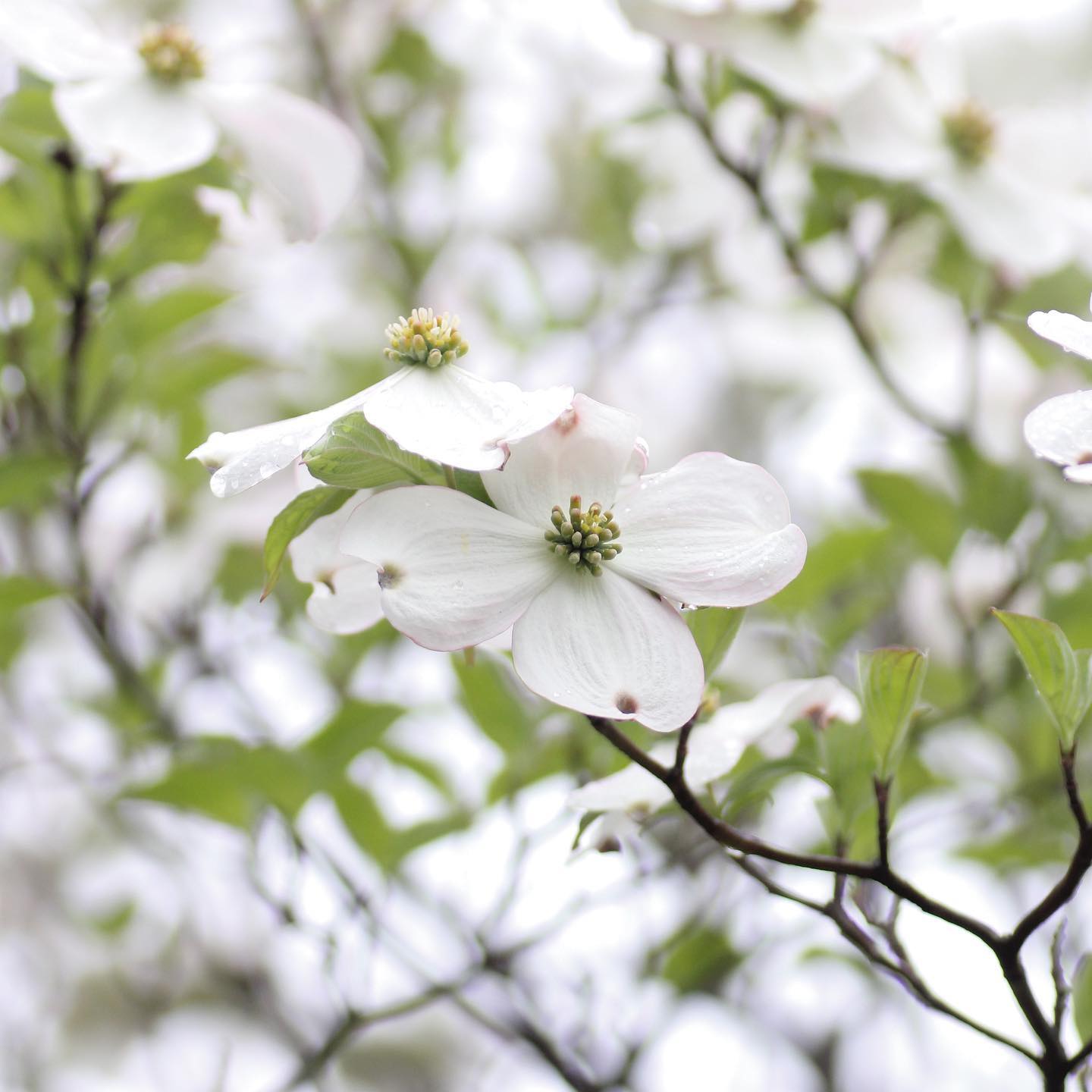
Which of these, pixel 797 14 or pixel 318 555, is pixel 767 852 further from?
pixel 797 14

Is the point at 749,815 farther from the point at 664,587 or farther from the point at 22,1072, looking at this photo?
the point at 22,1072

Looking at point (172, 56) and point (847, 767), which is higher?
point (172, 56)

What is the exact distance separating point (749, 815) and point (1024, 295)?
0.57m

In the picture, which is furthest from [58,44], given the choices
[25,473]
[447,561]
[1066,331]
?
[1066,331]

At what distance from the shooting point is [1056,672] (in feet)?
1.71

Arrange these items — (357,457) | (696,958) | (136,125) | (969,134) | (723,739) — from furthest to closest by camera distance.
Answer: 1. (969,134)
2. (696,958)
3. (136,125)
4. (723,739)
5. (357,457)

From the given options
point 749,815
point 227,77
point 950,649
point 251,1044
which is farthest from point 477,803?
point 251,1044

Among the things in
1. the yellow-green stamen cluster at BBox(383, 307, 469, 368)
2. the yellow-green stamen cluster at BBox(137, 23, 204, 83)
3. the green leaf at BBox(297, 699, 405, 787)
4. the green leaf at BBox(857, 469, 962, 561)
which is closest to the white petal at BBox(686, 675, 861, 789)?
the yellow-green stamen cluster at BBox(383, 307, 469, 368)

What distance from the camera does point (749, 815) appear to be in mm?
1088

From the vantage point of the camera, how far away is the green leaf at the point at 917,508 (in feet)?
3.49

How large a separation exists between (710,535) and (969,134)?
718 mm

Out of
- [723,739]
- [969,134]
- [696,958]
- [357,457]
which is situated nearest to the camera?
[357,457]

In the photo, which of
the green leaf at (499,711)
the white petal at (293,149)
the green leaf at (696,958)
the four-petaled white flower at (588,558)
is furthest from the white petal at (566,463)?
the green leaf at (696,958)

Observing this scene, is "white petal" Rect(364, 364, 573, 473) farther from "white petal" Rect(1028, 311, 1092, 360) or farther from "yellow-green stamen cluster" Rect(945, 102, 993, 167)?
"yellow-green stamen cluster" Rect(945, 102, 993, 167)
